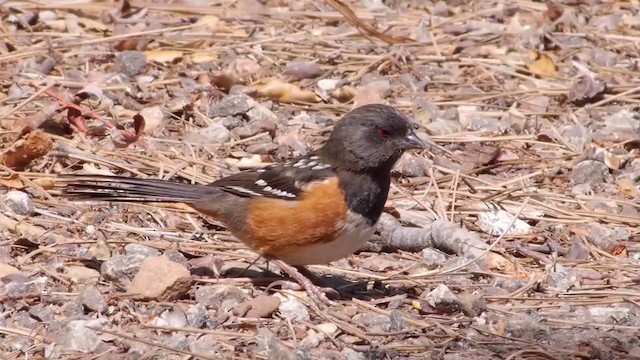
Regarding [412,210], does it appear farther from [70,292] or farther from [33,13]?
[33,13]

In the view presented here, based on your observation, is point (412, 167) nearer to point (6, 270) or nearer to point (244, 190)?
point (244, 190)

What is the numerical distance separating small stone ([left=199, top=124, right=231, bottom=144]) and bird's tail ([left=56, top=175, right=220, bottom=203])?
116cm

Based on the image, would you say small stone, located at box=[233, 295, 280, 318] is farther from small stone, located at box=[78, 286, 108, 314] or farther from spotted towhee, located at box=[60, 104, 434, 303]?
small stone, located at box=[78, 286, 108, 314]

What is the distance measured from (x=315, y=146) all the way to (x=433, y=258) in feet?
4.17

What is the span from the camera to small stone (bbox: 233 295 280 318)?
4281 millimetres

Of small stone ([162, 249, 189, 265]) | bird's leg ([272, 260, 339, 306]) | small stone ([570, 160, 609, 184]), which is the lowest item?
small stone ([570, 160, 609, 184])

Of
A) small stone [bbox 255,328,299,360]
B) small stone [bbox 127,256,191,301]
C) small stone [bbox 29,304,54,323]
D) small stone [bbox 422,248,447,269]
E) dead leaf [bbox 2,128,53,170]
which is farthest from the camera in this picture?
dead leaf [bbox 2,128,53,170]

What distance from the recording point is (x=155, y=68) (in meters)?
6.75

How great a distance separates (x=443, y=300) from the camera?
173 inches

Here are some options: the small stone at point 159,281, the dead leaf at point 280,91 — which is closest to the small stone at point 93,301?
the small stone at point 159,281

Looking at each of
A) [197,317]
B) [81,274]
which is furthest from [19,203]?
[197,317]

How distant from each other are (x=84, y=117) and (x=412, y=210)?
5.86ft

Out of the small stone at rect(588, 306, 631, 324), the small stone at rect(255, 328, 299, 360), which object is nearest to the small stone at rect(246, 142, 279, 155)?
the small stone at rect(255, 328, 299, 360)

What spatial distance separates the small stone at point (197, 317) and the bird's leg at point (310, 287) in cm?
49
